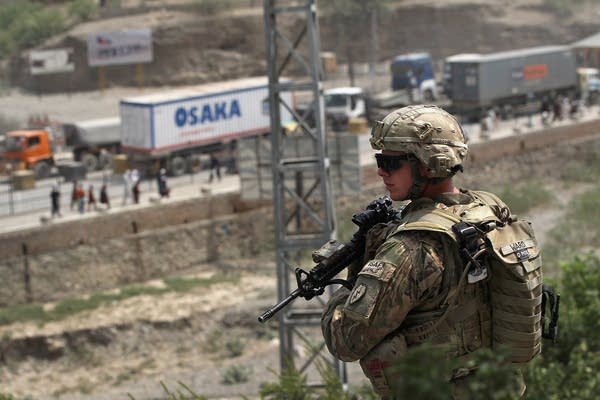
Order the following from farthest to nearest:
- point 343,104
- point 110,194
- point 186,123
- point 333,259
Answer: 1. point 343,104
2. point 186,123
3. point 110,194
4. point 333,259

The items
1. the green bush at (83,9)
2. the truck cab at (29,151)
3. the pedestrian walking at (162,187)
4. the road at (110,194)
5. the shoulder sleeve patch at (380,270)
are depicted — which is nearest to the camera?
the shoulder sleeve patch at (380,270)

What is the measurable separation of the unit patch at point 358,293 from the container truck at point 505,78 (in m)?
37.2

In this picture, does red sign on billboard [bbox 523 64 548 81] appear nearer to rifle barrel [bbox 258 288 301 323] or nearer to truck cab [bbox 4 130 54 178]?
truck cab [bbox 4 130 54 178]

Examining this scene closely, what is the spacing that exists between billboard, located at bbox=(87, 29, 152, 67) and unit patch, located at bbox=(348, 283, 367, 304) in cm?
4236

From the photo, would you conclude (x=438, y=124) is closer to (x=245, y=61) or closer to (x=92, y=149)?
(x=92, y=149)

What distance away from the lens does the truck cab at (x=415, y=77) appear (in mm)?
44219

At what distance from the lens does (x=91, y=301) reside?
86.2 feet

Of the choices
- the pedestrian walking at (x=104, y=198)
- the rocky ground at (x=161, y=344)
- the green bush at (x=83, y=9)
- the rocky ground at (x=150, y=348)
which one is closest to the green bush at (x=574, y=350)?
the rocky ground at (x=161, y=344)

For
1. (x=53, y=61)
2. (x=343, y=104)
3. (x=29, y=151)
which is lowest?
(x=29, y=151)

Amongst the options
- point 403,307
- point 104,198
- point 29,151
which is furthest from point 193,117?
point 403,307

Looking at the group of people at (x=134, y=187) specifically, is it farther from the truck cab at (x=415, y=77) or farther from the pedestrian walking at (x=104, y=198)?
the truck cab at (x=415, y=77)

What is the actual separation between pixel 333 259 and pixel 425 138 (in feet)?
1.99

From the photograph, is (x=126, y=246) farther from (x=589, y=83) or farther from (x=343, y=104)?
(x=589, y=83)

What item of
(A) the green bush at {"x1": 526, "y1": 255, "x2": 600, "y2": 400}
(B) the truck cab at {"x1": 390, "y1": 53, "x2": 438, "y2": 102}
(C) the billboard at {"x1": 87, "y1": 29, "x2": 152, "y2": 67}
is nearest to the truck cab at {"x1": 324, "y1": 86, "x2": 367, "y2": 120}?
(B) the truck cab at {"x1": 390, "y1": 53, "x2": 438, "y2": 102}
